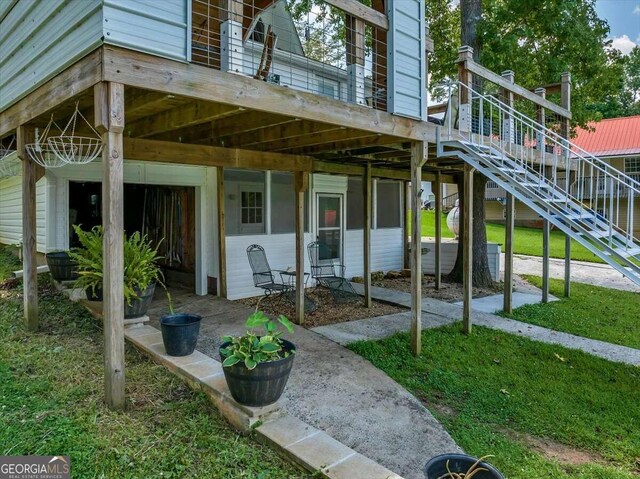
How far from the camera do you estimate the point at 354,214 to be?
9820 mm

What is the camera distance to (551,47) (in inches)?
352

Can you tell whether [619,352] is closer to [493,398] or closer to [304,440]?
[493,398]

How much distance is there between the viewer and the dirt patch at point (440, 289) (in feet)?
27.3

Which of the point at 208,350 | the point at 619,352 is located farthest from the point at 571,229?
the point at 208,350

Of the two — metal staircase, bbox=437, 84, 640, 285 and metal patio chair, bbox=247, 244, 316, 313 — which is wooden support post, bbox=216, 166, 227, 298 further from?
metal staircase, bbox=437, 84, 640, 285

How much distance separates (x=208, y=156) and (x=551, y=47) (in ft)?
25.0

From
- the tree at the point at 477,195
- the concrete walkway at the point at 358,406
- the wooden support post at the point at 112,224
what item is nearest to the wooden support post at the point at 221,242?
the concrete walkway at the point at 358,406

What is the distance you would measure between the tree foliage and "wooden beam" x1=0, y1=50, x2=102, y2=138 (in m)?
7.50

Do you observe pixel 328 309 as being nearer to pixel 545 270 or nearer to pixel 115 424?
pixel 545 270

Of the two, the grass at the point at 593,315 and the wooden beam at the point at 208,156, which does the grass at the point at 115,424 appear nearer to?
the wooden beam at the point at 208,156

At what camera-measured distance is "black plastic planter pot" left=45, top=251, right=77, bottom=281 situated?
568cm

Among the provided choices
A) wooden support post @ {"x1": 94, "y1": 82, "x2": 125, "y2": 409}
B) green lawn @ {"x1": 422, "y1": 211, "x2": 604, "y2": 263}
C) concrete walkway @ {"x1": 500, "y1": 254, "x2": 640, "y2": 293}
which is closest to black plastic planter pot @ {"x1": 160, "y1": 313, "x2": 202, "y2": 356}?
wooden support post @ {"x1": 94, "y1": 82, "x2": 125, "y2": 409}

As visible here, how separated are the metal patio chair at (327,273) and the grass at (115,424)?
4.07 meters

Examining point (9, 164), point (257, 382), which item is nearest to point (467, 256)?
point (257, 382)
